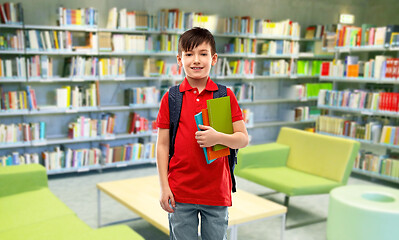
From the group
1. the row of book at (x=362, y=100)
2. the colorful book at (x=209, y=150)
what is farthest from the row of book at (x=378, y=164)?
the colorful book at (x=209, y=150)

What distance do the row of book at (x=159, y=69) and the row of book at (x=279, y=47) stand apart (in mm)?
1753

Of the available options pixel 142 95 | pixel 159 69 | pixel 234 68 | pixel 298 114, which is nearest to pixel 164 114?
pixel 142 95

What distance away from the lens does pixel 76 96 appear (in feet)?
15.8

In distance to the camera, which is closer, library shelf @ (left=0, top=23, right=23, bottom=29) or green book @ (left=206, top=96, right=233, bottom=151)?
green book @ (left=206, top=96, right=233, bottom=151)

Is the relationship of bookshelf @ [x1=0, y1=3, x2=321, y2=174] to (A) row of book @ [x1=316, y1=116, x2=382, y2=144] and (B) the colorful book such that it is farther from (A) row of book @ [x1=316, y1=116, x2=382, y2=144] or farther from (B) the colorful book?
(B) the colorful book

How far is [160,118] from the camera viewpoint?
1391 mm

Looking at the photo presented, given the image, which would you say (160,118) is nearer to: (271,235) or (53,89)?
(271,235)

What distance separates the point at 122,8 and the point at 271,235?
3647 millimetres

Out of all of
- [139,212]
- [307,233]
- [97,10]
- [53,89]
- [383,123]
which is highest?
[97,10]

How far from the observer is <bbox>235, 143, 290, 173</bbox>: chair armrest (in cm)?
384

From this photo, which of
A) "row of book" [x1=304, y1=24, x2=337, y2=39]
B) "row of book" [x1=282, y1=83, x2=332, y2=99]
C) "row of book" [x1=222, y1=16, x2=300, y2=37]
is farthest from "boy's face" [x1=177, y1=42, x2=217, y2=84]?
"row of book" [x1=304, y1=24, x2=337, y2=39]

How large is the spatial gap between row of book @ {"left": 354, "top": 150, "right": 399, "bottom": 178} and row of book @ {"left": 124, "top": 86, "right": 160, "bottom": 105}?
279 cm

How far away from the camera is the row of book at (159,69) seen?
17.2ft

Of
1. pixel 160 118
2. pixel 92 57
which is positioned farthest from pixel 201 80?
pixel 92 57
